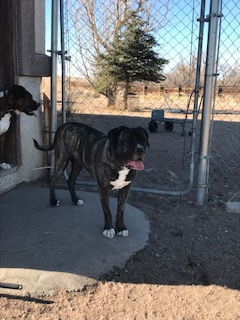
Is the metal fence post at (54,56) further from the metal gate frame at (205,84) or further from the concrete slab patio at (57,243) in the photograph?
the concrete slab patio at (57,243)

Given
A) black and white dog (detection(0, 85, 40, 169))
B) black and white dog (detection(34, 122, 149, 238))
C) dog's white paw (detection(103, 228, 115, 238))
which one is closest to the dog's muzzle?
black and white dog (detection(34, 122, 149, 238))

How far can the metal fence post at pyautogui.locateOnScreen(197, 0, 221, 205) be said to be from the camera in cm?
419

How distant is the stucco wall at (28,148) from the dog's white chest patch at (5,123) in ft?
1.34

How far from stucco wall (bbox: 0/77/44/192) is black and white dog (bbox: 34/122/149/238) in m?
0.86

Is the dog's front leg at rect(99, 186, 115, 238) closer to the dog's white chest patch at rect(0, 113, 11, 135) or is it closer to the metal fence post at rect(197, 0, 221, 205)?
the metal fence post at rect(197, 0, 221, 205)

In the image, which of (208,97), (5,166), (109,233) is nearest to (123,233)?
(109,233)

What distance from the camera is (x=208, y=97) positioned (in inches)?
172

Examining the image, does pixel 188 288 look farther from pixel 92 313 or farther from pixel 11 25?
pixel 11 25

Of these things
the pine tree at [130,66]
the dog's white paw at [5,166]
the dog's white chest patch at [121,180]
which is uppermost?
the pine tree at [130,66]

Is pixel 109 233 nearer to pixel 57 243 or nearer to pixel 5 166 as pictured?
pixel 57 243

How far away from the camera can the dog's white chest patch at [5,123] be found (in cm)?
456

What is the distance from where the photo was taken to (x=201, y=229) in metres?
4.10

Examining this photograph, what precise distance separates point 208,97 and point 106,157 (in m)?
1.57

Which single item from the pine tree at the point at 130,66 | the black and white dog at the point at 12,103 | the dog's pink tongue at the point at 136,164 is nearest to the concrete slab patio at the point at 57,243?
the dog's pink tongue at the point at 136,164
